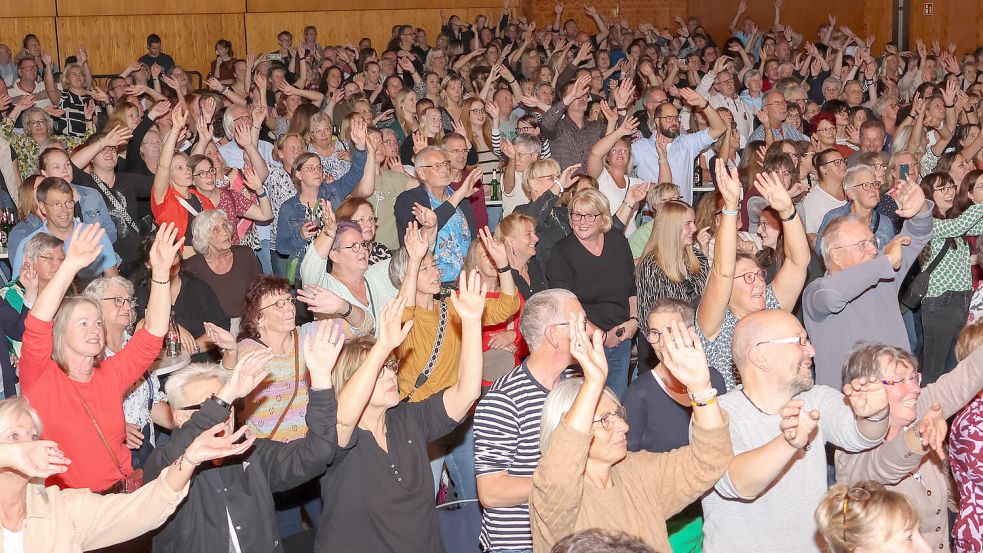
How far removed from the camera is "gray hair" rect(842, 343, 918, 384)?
3670mm

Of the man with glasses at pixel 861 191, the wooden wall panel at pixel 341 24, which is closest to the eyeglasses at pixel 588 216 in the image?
the man with glasses at pixel 861 191

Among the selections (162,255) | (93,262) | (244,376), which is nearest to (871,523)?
(244,376)

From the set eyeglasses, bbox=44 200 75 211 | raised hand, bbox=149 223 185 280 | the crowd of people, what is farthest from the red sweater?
eyeglasses, bbox=44 200 75 211

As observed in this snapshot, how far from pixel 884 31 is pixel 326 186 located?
13555mm

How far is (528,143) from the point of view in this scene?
758cm

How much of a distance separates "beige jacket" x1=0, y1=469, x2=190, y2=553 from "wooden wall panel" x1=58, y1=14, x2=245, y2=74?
46.3 feet

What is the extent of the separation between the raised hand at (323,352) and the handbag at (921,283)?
3.83m

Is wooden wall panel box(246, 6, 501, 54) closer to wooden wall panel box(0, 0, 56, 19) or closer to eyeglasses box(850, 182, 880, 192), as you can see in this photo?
wooden wall panel box(0, 0, 56, 19)

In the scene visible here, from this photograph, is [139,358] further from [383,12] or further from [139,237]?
[383,12]

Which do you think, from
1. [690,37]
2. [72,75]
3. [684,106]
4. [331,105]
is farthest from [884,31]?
[72,75]

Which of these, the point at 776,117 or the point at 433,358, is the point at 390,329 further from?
the point at 776,117

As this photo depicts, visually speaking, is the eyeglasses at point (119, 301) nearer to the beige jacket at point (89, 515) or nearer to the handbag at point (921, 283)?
the beige jacket at point (89, 515)

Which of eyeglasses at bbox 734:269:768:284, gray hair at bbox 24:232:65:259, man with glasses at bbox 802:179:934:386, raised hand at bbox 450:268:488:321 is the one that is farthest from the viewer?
gray hair at bbox 24:232:65:259

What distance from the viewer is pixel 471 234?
678 centimetres
